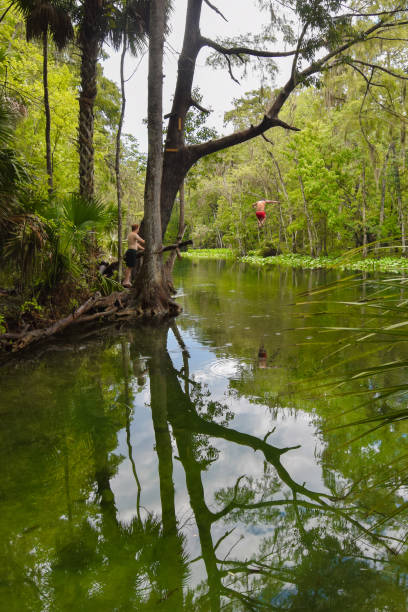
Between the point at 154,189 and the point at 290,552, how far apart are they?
29.8ft

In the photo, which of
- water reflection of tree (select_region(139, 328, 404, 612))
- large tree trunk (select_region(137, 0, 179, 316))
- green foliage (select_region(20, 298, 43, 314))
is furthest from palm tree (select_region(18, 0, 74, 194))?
water reflection of tree (select_region(139, 328, 404, 612))

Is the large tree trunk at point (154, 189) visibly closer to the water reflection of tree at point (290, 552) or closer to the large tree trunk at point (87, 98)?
the large tree trunk at point (87, 98)

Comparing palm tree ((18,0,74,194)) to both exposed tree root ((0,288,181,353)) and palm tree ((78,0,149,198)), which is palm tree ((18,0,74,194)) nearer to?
palm tree ((78,0,149,198))

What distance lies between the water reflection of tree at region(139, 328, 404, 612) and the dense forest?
1574 millimetres

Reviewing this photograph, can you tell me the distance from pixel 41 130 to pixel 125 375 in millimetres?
14849

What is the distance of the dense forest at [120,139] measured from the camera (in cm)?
700

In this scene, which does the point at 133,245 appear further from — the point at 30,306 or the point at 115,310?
the point at 30,306

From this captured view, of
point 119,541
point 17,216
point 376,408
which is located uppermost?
point 17,216

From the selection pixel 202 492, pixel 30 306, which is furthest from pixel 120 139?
pixel 202 492

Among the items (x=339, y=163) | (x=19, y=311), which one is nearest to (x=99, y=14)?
(x=19, y=311)

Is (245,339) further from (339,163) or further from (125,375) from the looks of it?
(339,163)

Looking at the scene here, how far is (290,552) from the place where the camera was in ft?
7.06

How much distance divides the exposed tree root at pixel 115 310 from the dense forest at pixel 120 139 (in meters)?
0.29

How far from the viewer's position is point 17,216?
6340 mm
